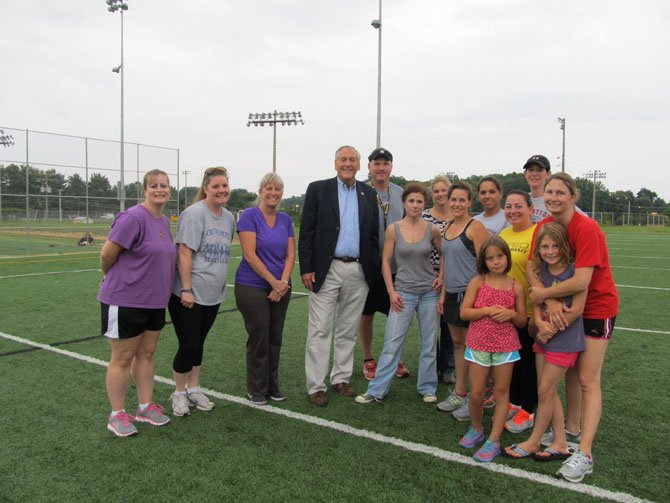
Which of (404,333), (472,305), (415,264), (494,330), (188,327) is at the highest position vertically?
(415,264)

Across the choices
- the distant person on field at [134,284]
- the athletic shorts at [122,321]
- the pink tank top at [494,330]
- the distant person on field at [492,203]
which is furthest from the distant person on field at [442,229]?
the athletic shorts at [122,321]

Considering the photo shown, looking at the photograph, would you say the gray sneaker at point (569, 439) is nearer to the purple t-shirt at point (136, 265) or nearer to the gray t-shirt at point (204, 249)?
the gray t-shirt at point (204, 249)

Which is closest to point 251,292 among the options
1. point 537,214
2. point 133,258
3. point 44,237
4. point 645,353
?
point 133,258

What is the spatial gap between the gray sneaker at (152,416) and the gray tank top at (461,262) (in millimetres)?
2335

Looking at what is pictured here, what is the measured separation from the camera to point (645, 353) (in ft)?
19.4

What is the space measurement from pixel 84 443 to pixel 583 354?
10.6 feet

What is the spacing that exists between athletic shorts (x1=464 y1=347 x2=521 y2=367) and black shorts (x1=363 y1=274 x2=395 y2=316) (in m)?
1.57

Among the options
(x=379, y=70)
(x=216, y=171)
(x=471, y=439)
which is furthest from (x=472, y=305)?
(x=379, y=70)

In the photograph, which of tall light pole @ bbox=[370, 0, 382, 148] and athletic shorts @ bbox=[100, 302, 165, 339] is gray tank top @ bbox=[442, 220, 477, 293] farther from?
tall light pole @ bbox=[370, 0, 382, 148]

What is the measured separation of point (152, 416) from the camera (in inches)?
153

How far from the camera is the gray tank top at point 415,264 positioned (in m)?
4.28

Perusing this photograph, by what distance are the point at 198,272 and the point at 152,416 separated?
3.57 ft

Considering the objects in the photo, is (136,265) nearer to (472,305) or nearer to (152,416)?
(152,416)

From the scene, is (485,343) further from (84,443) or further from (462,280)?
(84,443)
